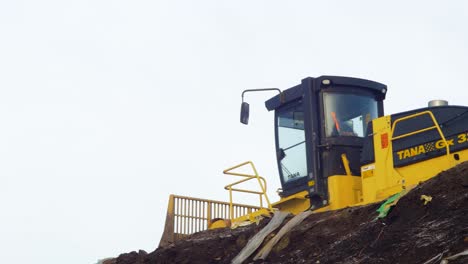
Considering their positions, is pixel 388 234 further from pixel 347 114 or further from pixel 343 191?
pixel 347 114

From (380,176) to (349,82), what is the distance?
2.11m

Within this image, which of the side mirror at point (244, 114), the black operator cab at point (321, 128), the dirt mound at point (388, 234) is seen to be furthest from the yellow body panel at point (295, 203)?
the side mirror at point (244, 114)

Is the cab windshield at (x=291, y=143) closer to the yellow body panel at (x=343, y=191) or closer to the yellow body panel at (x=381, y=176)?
the yellow body panel at (x=381, y=176)

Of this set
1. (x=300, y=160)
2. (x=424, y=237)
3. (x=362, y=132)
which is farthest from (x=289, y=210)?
(x=424, y=237)

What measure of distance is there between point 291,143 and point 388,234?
4207 millimetres

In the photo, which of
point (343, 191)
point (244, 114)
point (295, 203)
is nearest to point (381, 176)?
point (343, 191)

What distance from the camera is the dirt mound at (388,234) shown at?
411 inches

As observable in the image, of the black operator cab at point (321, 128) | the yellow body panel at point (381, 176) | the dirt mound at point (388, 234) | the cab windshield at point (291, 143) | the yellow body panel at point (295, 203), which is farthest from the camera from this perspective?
the cab windshield at point (291, 143)

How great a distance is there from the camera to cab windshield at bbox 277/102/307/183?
14.8 meters

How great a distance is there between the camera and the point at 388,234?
11.2m

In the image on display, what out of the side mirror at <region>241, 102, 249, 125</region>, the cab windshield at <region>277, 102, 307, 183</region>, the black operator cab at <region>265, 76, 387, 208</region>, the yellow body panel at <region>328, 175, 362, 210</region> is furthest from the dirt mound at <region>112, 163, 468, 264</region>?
the side mirror at <region>241, 102, 249, 125</region>

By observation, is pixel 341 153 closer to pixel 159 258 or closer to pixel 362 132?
pixel 362 132

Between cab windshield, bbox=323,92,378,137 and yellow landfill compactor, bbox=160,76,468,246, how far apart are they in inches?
0.7

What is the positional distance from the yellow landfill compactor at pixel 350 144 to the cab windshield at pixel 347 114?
0.06 ft
